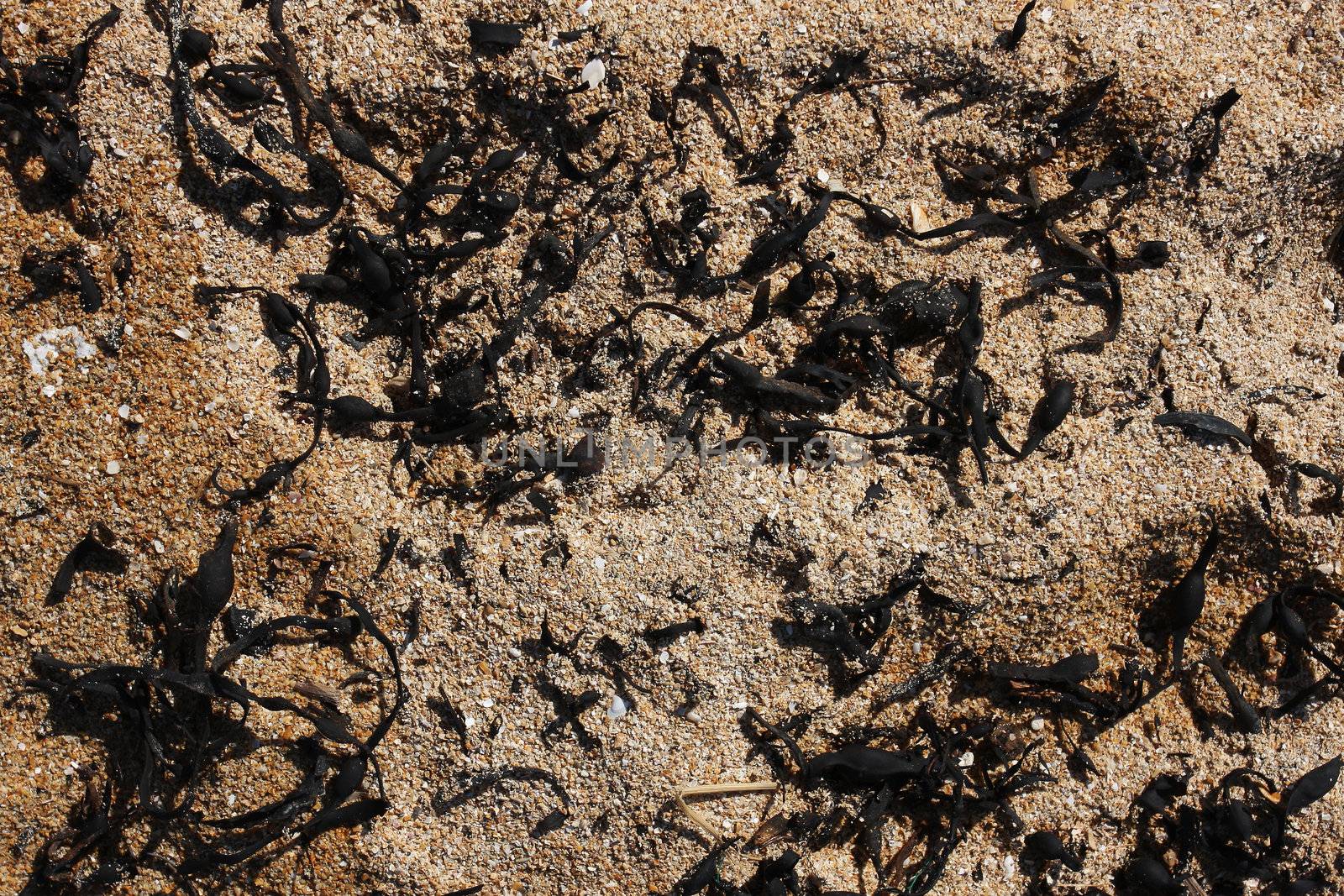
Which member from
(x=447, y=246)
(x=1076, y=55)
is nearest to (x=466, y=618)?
(x=447, y=246)

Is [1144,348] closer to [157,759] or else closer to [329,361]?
[329,361]

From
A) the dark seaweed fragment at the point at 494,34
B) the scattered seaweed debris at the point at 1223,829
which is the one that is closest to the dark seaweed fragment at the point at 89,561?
the dark seaweed fragment at the point at 494,34

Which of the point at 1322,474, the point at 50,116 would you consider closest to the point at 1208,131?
the point at 1322,474

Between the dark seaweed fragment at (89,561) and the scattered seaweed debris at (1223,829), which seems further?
the scattered seaweed debris at (1223,829)

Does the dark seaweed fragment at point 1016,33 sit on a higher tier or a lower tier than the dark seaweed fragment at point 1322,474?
higher

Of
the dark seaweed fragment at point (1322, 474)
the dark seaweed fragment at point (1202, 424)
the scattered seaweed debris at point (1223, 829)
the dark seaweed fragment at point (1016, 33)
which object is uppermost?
the dark seaweed fragment at point (1016, 33)

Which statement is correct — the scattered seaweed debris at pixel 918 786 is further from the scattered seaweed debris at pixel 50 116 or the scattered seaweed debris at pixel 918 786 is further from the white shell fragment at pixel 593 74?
the scattered seaweed debris at pixel 50 116

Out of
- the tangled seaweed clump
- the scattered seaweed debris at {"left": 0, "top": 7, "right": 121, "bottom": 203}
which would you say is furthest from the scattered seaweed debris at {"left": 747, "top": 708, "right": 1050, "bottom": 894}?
the scattered seaweed debris at {"left": 0, "top": 7, "right": 121, "bottom": 203}

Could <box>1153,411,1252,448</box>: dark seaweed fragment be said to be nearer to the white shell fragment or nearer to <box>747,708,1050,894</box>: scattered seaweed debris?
<box>747,708,1050,894</box>: scattered seaweed debris
